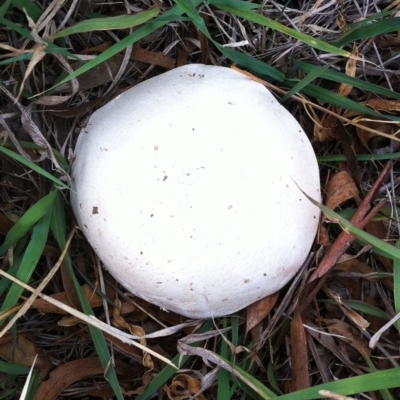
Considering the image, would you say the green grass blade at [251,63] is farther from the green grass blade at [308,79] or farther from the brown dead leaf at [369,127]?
the brown dead leaf at [369,127]

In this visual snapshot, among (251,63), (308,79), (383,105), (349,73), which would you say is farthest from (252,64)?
(383,105)

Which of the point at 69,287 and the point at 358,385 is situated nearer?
the point at 358,385

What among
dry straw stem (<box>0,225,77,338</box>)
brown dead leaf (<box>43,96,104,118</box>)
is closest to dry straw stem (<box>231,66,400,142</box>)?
brown dead leaf (<box>43,96,104,118</box>)

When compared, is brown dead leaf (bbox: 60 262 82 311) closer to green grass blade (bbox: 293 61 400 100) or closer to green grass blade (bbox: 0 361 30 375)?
green grass blade (bbox: 0 361 30 375)

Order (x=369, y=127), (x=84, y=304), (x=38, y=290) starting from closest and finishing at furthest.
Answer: (x=38, y=290) → (x=84, y=304) → (x=369, y=127)

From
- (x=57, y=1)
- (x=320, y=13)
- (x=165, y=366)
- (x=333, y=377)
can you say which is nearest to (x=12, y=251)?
(x=165, y=366)

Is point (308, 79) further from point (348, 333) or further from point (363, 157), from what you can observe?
point (348, 333)

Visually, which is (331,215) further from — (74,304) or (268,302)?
(74,304)

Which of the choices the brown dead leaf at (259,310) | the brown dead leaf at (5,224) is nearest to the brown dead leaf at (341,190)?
the brown dead leaf at (259,310)
